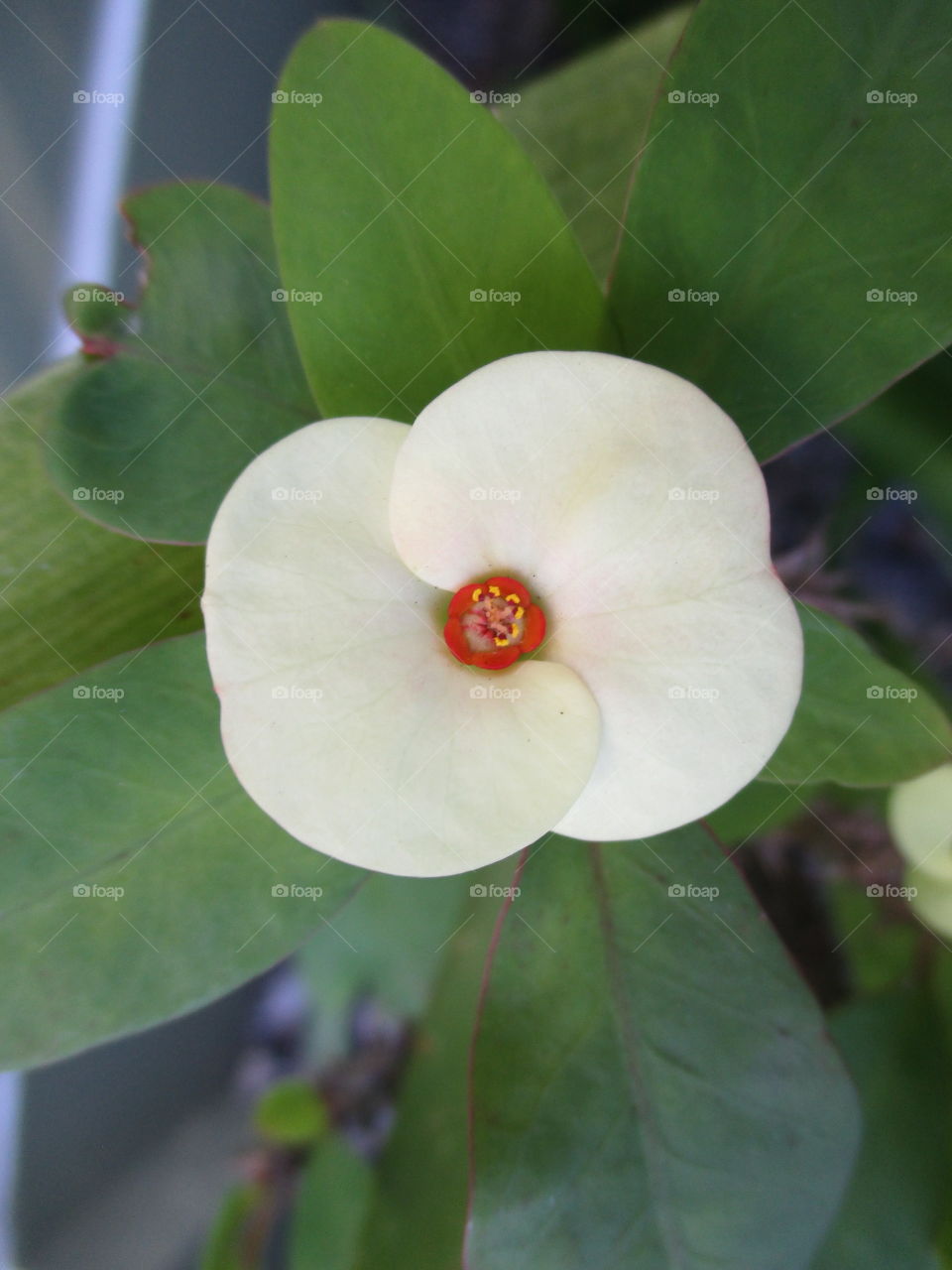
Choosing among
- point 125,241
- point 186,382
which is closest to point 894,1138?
point 186,382

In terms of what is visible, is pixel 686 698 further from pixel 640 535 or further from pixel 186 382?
pixel 186 382

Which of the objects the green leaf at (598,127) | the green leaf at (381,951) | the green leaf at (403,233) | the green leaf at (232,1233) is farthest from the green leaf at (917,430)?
the green leaf at (232,1233)

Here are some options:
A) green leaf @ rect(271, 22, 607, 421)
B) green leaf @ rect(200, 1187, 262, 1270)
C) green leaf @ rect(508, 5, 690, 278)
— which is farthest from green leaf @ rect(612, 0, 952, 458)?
green leaf @ rect(200, 1187, 262, 1270)

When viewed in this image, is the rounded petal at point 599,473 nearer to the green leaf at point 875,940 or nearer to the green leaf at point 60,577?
the green leaf at point 60,577

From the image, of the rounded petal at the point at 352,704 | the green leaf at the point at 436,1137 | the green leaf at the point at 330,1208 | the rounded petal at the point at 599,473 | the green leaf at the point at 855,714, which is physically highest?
the rounded petal at the point at 599,473

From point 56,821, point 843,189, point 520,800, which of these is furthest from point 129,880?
point 843,189

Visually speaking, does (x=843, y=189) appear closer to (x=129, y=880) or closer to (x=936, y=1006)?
(x=129, y=880)
